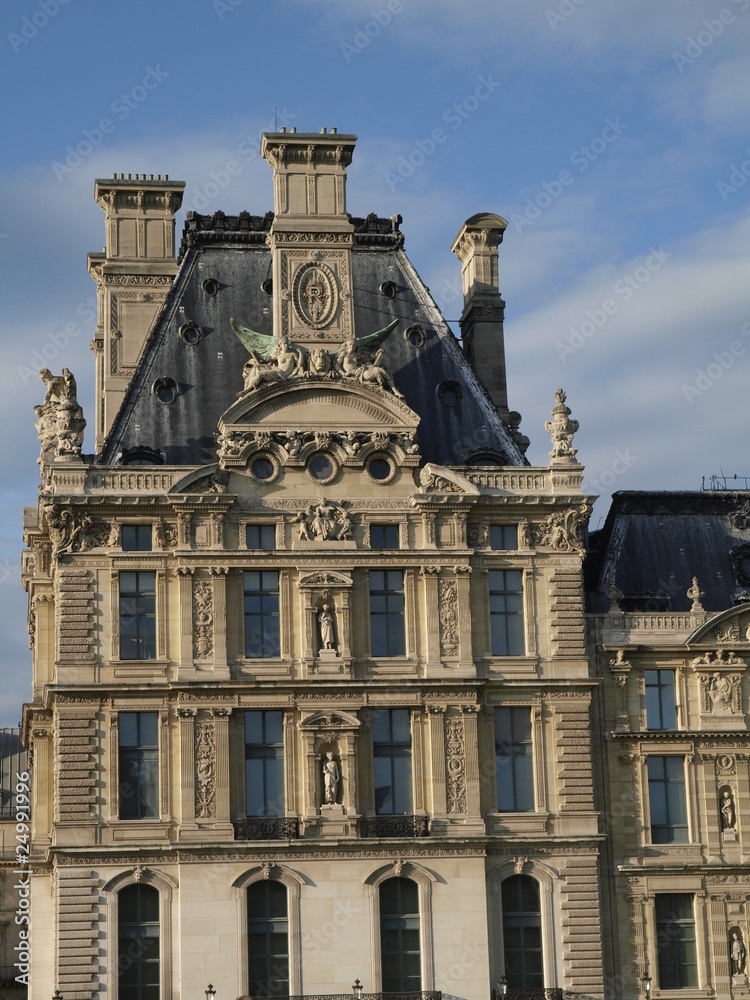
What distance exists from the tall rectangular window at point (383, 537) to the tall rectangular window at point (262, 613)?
3.00 m

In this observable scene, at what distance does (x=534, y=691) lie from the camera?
60.2m

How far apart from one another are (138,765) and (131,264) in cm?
A: 1768

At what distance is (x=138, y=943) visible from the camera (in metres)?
57.0

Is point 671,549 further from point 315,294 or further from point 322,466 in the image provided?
point 315,294

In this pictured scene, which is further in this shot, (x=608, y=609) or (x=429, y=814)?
(x=608, y=609)

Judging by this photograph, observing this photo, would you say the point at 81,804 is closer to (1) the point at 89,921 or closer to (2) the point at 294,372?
(1) the point at 89,921

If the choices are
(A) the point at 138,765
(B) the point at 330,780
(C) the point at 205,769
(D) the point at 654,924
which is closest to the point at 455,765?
(B) the point at 330,780

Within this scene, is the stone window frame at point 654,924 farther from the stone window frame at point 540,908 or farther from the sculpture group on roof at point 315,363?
the sculpture group on roof at point 315,363

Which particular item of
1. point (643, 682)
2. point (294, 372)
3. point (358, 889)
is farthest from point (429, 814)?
point (294, 372)

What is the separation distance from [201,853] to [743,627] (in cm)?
1730

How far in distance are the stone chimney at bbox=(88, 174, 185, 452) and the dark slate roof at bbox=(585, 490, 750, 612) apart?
15.9 metres

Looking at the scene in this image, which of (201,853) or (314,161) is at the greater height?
(314,161)

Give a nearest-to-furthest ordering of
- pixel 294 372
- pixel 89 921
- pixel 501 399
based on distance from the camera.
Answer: pixel 89 921 < pixel 294 372 < pixel 501 399

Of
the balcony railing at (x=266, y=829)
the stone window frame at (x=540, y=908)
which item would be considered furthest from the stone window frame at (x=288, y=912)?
the stone window frame at (x=540, y=908)
